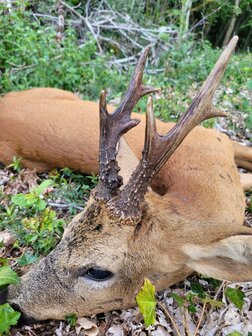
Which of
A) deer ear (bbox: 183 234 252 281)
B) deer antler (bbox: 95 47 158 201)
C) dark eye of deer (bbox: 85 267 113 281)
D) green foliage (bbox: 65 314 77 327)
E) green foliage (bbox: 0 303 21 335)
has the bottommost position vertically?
green foliage (bbox: 65 314 77 327)

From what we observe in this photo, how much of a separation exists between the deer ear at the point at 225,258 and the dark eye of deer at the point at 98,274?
521 mm

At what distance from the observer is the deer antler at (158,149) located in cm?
295

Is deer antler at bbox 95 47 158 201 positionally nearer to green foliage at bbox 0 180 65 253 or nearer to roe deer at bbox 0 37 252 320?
roe deer at bbox 0 37 252 320

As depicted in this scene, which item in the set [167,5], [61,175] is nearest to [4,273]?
[61,175]

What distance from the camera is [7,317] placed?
2936mm

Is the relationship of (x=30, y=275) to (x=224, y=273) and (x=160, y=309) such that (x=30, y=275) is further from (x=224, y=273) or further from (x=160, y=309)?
(x=224, y=273)

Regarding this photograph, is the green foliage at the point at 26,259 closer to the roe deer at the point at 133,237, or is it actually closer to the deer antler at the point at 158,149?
the roe deer at the point at 133,237

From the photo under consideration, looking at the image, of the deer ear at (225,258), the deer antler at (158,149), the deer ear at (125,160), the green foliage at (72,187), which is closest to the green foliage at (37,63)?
the green foliage at (72,187)

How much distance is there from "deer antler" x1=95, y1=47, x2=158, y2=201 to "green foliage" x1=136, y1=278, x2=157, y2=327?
61 cm

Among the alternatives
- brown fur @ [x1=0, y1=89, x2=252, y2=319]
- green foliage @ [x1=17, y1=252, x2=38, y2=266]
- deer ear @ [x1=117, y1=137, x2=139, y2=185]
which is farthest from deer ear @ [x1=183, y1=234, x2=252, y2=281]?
green foliage @ [x1=17, y1=252, x2=38, y2=266]

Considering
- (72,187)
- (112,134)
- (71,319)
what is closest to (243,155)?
(72,187)

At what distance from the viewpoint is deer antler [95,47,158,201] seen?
305cm

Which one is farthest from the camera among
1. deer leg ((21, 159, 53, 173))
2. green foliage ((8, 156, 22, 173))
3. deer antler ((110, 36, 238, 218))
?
deer leg ((21, 159, 53, 173))

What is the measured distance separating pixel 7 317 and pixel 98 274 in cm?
61
